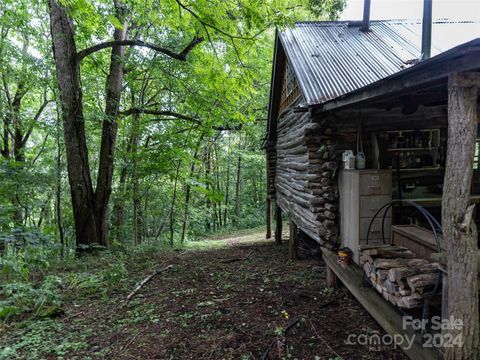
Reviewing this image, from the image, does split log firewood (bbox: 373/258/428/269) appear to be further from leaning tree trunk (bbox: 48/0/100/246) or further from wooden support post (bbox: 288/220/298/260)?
leaning tree trunk (bbox: 48/0/100/246)

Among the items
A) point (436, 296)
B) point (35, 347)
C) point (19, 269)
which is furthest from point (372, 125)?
point (19, 269)

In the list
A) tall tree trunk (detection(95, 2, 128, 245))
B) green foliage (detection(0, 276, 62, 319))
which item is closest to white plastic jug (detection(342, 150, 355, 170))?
green foliage (detection(0, 276, 62, 319))

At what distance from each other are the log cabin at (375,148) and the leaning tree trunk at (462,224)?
0.16 ft

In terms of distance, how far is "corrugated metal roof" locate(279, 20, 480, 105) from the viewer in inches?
231

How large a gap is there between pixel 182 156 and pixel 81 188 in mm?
3911

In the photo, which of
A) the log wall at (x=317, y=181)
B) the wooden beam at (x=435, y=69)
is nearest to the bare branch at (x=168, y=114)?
the log wall at (x=317, y=181)

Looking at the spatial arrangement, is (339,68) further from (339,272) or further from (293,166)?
(339,272)

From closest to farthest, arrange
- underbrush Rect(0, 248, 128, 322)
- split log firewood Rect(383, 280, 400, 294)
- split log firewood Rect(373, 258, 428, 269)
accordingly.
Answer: split log firewood Rect(383, 280, 400, 294)
split log firewood Rect(373, 258, 428, 269)
underbrush Rect(0, 248, 128, 322)

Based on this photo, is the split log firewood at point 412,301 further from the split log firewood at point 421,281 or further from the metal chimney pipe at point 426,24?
the metal chimney pipe at point 426,24

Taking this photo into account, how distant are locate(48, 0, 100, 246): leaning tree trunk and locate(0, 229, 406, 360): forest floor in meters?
2.68

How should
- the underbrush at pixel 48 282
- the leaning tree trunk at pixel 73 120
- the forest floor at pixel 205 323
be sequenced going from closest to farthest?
the forest floor at pixel 205 323 < the underbrush at pixel 48 282 < the leaning tree trunk at pixel 73 120

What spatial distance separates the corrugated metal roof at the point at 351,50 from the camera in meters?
5.86

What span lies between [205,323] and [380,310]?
2.25m

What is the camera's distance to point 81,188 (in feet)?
24.6
